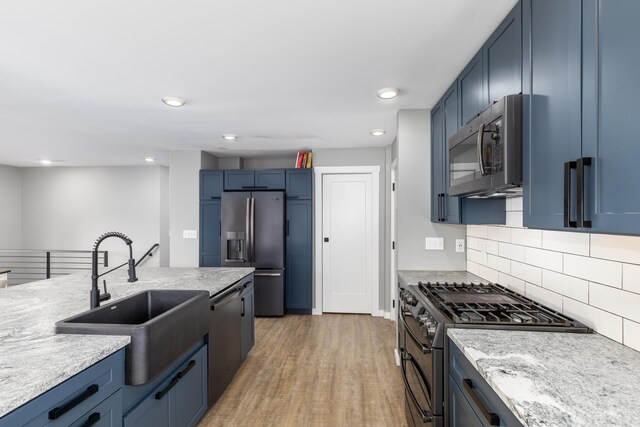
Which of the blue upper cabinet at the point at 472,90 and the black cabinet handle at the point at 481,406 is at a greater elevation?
the blue upper cabinet at the point at 472,90

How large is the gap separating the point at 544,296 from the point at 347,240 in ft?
9.88

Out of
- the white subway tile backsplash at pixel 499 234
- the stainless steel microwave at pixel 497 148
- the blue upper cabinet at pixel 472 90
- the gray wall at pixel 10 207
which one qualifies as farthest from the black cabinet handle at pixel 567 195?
the gray wall at pixel 10 207

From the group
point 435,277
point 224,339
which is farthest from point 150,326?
point 435,277

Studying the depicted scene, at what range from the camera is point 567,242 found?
5.23ft

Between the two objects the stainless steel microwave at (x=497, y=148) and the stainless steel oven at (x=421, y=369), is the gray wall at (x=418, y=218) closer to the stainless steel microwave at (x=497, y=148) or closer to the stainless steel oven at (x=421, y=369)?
the stainless steel oven at (x=421, y=369)

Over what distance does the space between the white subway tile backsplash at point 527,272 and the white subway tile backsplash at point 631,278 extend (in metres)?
0.59

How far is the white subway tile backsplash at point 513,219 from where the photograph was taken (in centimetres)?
202

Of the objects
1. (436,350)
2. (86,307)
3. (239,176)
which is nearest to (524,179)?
(436,350)

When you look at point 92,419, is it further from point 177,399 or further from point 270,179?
point 270,179

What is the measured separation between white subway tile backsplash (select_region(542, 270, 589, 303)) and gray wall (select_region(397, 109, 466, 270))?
1.13m

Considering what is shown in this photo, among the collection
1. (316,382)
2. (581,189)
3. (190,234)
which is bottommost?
(316,382)

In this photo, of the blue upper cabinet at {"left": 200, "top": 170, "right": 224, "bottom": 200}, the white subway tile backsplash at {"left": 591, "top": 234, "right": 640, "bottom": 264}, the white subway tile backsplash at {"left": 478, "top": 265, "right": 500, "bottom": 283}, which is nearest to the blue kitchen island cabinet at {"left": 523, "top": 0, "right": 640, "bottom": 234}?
the white subway tile backsplash at {"left": 591, "top": 234, "right": 640, "bottom": 264}

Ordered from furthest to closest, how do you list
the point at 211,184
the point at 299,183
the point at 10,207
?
the point at 10,207, the point at 211,184, the point at 299,183

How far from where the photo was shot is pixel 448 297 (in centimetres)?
194
